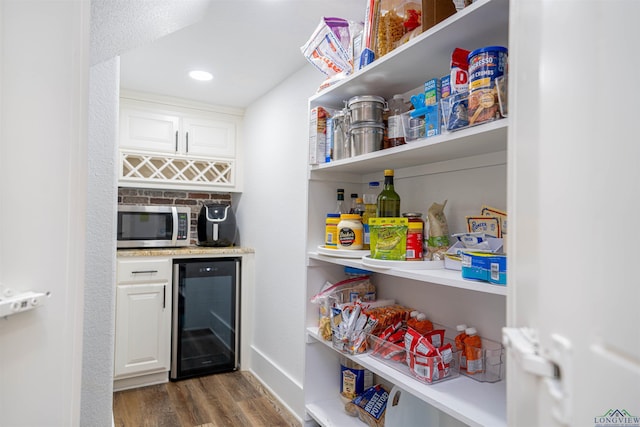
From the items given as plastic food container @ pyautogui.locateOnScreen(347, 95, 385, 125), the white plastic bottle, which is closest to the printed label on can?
the white plastic bottle

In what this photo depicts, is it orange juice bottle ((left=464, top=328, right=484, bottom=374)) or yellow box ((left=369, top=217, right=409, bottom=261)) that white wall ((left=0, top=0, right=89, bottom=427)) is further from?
orange juice bottle ((left=464, top=328, right=484, bottom=374))

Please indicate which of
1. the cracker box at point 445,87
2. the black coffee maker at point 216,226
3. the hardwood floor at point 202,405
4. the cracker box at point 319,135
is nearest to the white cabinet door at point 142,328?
the hardwood floor at point 202,405

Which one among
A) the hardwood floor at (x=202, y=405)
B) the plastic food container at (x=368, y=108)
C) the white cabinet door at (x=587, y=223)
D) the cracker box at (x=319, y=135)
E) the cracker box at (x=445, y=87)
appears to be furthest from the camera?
the hardwood floor at (x=202, y=405)

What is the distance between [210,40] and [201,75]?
1.76 ft

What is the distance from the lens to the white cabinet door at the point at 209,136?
3055 mm

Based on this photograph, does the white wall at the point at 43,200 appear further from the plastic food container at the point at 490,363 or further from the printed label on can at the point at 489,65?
the plastic food container at the point at 490,363

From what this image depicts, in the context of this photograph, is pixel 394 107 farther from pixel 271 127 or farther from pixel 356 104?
pixel 271 127

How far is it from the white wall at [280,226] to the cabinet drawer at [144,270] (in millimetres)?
693

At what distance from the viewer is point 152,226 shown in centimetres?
284

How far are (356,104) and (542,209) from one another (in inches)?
39.3

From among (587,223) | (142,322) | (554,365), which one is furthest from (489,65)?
(142,322)

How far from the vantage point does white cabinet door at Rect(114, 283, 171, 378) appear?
2605 mm

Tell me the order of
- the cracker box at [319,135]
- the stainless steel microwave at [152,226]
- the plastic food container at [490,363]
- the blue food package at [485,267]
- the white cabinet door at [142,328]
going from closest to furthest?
the blue food package at [485,267] < the plastic food container at [490,363] < the cracker box at [319,135] < the white cabinet door at [142,328] < the stainless steel microwave at [152,226]

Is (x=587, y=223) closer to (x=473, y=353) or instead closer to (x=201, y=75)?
(x=473, y=353)
